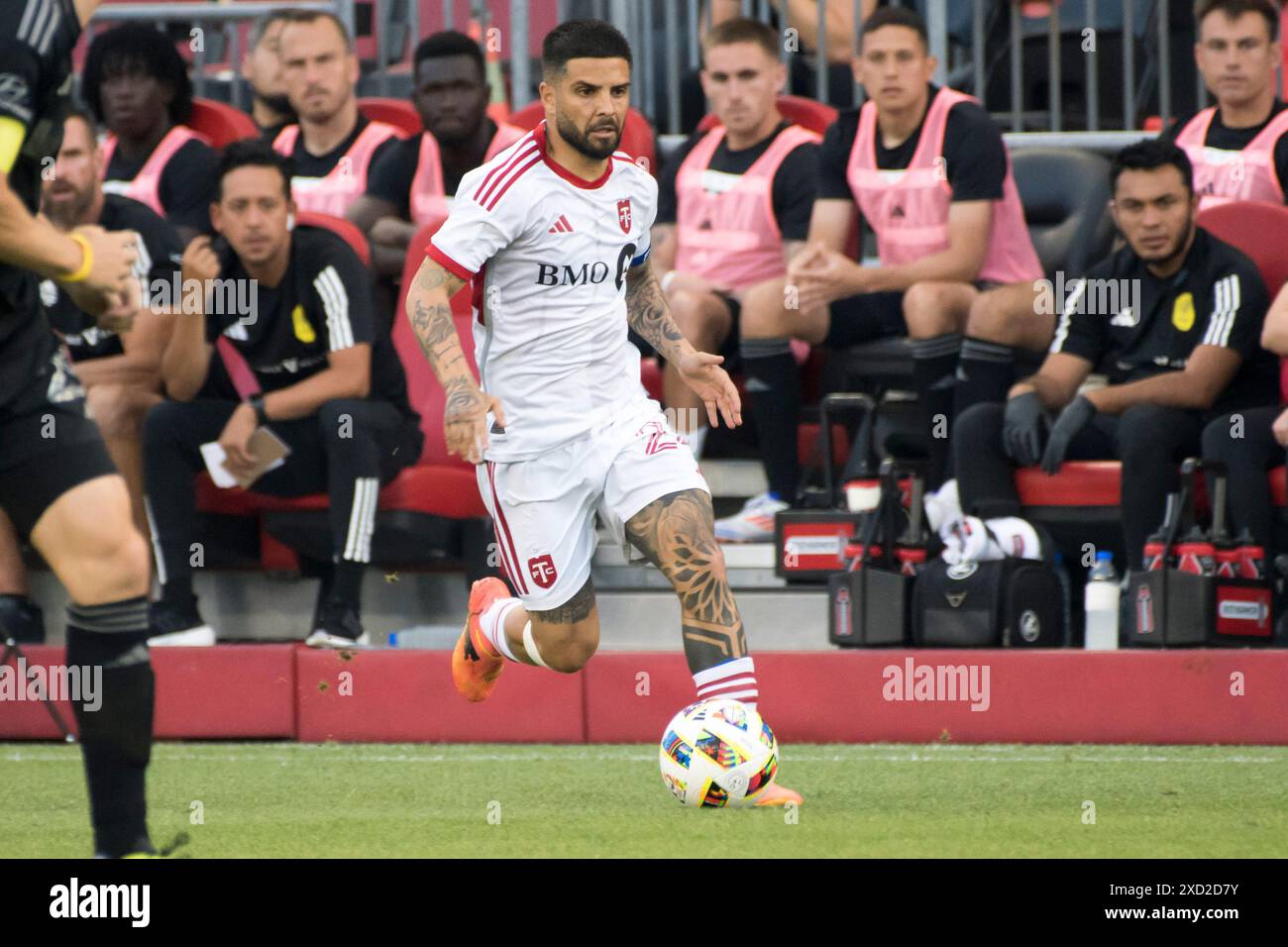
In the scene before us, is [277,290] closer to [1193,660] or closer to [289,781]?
[289,781]

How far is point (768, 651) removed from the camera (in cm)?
753

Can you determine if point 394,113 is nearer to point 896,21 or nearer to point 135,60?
point 135,60

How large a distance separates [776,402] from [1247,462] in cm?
196

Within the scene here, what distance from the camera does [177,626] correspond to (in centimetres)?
827

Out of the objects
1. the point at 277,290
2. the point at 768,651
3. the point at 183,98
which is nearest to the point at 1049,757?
the point at 768,651

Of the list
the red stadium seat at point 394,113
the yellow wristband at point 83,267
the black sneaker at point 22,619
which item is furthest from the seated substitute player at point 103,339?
the yellow wristband at point 83,267

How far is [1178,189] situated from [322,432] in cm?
347

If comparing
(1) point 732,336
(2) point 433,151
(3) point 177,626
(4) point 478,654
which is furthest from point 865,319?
(3) point 177,626

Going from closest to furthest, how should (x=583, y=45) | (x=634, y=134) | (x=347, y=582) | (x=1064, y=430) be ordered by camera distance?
(x=583, y=45) → (x=1064, y=430) → (x=347, y=582) → (x=634, y=134)

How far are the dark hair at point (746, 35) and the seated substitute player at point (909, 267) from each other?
39 cm

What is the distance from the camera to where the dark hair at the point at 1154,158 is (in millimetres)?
7840

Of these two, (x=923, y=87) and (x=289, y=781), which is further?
(x=923, y=87)

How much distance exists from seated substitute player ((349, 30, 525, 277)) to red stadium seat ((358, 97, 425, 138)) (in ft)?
2.67

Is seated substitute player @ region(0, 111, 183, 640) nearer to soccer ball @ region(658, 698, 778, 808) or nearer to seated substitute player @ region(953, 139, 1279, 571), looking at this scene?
seated substitute player @ region(953, 139, 1279, 571)
